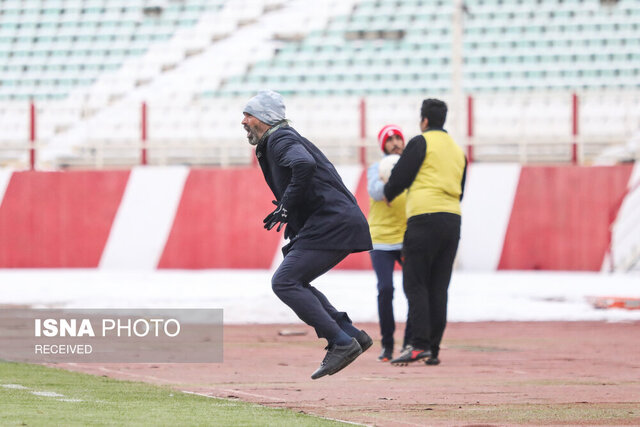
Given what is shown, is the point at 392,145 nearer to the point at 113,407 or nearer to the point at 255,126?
the point at 255,126

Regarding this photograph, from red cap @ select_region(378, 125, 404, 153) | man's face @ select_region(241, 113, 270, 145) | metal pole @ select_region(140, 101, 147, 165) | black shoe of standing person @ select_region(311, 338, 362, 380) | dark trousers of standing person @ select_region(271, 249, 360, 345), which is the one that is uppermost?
man's face @ select_region(241, 113, 270, 145)

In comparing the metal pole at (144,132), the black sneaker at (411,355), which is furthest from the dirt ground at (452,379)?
the metal pole at (144,132)

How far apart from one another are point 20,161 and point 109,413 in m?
12.9

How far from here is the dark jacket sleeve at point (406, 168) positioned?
879cm

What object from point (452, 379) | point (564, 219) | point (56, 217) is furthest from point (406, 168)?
point (56, 217)

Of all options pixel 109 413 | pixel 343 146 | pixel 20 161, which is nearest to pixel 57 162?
pixel 20 161

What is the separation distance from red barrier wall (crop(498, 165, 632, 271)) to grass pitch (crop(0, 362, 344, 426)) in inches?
402

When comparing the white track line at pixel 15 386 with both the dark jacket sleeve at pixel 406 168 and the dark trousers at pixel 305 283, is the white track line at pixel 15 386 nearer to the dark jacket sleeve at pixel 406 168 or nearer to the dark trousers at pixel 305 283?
the dark trousers at pixel 305 283

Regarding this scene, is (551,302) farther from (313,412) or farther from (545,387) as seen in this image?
(313,412)

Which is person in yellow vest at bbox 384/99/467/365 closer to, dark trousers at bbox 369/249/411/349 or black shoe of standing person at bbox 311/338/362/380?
dark trousers at bbox 369/249/411/349

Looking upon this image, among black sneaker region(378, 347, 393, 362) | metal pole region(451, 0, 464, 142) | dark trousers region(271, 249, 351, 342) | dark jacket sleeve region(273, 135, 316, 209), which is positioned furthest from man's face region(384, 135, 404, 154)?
metal pole region(451, 0, 464, 142)

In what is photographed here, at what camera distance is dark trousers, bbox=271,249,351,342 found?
6672 millimetres

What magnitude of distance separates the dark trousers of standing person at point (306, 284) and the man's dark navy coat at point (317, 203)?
60 mm

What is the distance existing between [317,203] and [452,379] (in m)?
1.84
